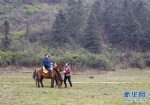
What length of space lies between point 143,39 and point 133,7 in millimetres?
11420

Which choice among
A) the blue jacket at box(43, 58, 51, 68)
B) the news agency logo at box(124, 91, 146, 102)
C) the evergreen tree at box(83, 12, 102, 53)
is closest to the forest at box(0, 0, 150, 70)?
the evergreen tree at box(83, 12, 102, 53)

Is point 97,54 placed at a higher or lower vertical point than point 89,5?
lower

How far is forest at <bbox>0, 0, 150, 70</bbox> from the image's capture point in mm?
51375

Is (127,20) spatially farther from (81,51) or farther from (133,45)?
(81,51)

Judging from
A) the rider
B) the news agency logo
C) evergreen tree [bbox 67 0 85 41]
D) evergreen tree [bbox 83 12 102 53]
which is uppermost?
evergreen tree [bbox 67 0 85 41]

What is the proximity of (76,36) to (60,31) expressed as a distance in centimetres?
565

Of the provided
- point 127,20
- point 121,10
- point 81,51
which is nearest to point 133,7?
point 121,10

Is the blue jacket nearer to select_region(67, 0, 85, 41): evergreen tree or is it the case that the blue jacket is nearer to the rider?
the rider

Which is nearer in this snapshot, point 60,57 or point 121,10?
point 60,57

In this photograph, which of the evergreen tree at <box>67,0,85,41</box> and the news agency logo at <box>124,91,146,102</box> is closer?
the news agency logo at <box>124,91,146,102</box>

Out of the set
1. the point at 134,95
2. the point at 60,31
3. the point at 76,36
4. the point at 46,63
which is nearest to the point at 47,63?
the point at 46,63

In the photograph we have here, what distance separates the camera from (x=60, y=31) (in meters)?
57.2

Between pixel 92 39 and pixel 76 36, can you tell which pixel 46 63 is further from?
pixel 76 36

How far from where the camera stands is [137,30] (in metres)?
60.8
